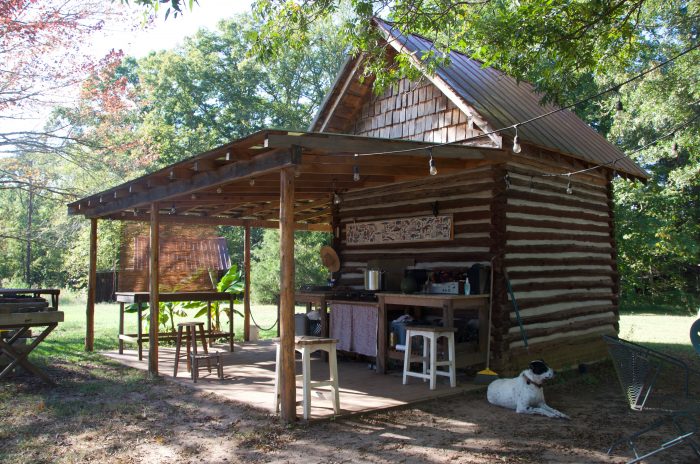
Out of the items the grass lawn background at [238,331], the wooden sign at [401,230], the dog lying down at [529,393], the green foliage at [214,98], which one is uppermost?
the green foliage at [214,98]

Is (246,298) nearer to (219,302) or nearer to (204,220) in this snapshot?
(219,302)

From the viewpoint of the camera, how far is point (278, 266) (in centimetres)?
2394

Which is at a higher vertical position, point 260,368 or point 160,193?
point 160,193

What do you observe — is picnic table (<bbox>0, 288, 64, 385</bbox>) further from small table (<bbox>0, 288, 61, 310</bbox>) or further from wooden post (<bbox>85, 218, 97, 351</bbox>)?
wooden post (<bbox>85, 218, 97, 351</bbox>)

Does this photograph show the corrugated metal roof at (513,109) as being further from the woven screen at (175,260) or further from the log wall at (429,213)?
the woven screen at (175,260)

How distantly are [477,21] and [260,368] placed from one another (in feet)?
20.1

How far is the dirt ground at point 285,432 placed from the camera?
4.67 meters

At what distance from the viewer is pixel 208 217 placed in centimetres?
1175

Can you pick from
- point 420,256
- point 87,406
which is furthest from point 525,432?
point 87,406

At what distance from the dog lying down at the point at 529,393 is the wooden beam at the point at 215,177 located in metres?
3.29

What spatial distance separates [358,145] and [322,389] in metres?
3.00

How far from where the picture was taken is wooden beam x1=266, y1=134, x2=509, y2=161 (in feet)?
18.1

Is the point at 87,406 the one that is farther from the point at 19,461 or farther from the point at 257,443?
the point at 257,443

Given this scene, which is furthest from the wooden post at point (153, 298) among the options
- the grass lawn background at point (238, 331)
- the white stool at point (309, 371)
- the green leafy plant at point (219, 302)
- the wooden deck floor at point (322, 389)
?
the green leafy plant at point (219, 302)
